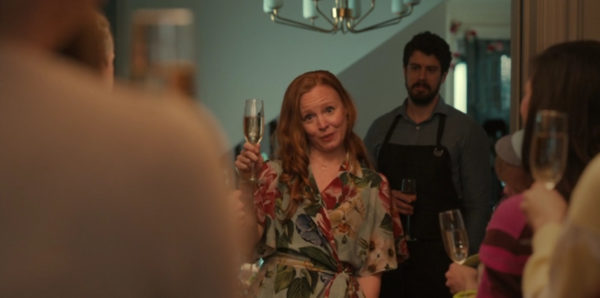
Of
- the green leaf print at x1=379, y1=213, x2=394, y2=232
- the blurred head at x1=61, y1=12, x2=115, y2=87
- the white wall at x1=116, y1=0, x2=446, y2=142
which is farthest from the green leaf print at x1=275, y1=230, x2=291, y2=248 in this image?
the white wall at x1=116, y1=0, x2=446, y2=142

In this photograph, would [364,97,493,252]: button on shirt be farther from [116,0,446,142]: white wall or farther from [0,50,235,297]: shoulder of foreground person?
[0,50,235,297]: shoulder of foreground person

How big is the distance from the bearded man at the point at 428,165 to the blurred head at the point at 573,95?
6.64 ft

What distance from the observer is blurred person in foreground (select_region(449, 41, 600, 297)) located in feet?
5.84

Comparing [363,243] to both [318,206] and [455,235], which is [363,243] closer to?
[318,206]

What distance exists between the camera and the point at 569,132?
1808mm

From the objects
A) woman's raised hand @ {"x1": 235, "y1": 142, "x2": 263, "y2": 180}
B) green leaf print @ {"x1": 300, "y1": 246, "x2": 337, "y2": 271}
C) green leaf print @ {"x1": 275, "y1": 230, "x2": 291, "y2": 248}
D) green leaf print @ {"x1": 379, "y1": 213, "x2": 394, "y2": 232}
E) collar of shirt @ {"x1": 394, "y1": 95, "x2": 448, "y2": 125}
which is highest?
collar of shirt @ {"x1": 394, "y1": 95, "x2": 448, "y2": 125}

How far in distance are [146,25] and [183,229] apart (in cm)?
17

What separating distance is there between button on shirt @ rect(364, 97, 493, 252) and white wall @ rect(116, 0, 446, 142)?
9.81ft

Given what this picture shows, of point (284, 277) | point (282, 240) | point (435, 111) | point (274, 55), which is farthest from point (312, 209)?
point (274, 55)

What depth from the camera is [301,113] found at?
345 centimetres

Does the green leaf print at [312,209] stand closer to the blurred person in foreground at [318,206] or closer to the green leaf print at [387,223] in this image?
the blurred person in foreground at [318,206]

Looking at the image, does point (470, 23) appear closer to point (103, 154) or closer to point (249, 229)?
point (249, 229)

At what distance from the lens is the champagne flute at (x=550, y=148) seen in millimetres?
1683

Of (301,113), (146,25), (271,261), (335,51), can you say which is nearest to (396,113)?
(301,113)
